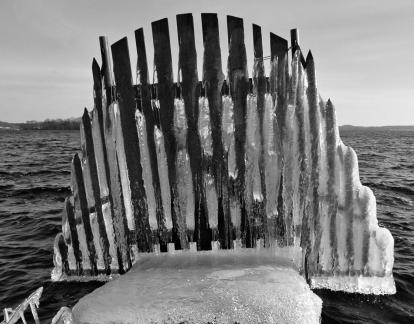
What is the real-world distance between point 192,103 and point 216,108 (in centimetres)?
32

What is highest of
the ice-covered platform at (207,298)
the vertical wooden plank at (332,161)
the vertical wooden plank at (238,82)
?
the vertical wooden plank at (238,82)

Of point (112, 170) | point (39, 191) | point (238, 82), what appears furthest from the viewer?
point (39, 191)

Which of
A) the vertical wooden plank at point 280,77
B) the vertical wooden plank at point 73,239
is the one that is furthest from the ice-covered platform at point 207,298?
the vertical wooden plank at point 280,77

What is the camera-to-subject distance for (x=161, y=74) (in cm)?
498

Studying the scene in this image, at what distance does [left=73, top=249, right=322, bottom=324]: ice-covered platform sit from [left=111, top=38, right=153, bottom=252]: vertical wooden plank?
2.67 ft

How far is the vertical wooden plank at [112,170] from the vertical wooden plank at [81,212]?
38 cm

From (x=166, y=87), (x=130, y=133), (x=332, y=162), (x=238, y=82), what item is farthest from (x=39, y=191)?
(x=332, y=162)

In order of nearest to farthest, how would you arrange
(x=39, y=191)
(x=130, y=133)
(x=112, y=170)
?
(x=130, y=133), (x=112, y=170), (x=39, y=191)

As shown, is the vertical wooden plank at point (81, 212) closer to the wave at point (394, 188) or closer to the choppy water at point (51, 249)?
the choppy water at point (51, 249)

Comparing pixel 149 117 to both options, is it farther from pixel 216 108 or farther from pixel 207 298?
pixel 207 298

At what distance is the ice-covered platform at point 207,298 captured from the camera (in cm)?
416

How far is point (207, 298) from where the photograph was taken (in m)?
4.29

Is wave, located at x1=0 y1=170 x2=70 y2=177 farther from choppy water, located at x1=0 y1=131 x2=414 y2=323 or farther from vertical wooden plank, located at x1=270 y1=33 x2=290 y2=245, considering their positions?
vertical wooden plank, located at x1=270 y1=33 x2=290 y2=245

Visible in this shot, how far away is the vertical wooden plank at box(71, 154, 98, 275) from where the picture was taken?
5.44 metres
